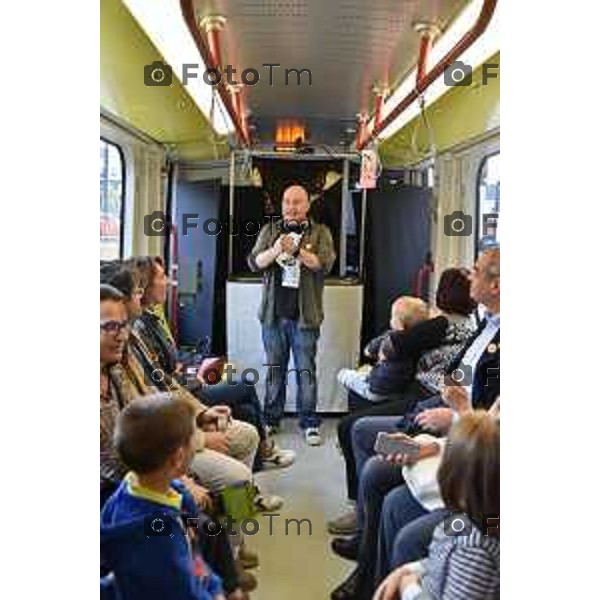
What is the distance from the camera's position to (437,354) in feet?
2.92

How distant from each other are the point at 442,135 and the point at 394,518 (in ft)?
1.62

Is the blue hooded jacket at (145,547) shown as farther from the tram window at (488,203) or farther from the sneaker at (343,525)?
the tram window at (488,203)

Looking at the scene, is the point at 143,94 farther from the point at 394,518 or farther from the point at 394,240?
the point at 394,518

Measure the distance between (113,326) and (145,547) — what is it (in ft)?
0.87

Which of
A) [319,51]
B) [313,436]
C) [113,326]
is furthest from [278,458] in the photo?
[319,51]

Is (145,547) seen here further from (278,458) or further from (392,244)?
(392,244)

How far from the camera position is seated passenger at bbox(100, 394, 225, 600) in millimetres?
831

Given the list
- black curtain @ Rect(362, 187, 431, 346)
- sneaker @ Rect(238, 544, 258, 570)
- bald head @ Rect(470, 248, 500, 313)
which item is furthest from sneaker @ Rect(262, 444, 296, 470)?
bald head @ Rect(470, 248, 500, 313)

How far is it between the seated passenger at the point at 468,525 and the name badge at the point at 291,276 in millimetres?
270

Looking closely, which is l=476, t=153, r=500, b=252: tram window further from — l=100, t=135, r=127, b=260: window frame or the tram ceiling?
l=100, t=135, r=127, b=260: window frame
